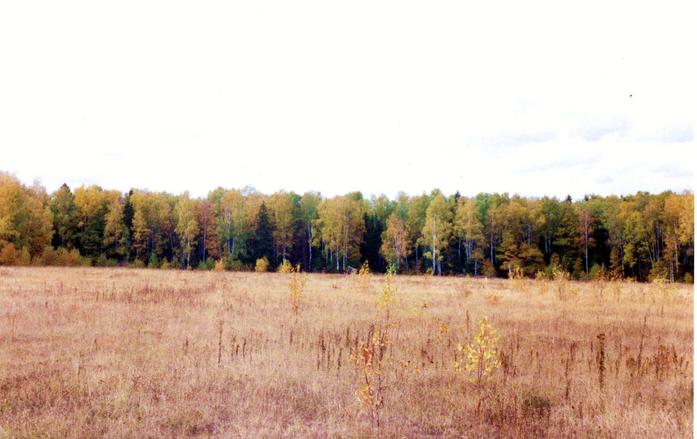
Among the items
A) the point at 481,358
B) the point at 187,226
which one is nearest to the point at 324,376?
the point at 481,358

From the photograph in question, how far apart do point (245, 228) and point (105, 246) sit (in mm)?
16549

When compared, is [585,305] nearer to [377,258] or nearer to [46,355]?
[46,355]

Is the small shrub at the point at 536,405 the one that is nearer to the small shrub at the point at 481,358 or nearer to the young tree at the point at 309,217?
the small shrub at the point at 481,358

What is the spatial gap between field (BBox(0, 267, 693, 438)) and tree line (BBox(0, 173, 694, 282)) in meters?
38.4

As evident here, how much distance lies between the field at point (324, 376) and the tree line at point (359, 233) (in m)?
38.4

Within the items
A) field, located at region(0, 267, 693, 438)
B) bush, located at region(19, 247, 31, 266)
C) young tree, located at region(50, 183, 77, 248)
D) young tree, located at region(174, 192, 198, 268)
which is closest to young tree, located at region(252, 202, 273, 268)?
young tree, located at region(174, 192, 198, 268)

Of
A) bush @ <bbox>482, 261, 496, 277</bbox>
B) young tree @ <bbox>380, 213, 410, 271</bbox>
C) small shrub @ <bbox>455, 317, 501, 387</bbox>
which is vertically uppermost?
young tree @ <bbox>380, 213, 410, 271</bbox>

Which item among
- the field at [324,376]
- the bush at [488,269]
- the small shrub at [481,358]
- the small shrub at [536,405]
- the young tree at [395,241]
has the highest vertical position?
the young tree at [395,241]

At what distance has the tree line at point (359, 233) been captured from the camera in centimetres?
5034

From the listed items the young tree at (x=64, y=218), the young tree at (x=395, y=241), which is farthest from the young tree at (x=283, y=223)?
the young tree at (x=64, y=218)

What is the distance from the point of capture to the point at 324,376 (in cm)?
706

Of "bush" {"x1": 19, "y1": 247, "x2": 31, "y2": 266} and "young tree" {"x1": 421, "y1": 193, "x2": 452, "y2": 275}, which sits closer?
"bush" {"x1": 19, "y1": 247, "x2": 31, "y2": 266}

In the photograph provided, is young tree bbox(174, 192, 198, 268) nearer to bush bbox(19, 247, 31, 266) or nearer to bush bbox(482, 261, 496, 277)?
bush bbox(19, 247, 31, 266)

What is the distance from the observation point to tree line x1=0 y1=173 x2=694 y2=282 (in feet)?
165
